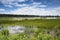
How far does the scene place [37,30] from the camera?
200 centimetres

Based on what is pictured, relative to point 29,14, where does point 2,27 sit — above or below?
below

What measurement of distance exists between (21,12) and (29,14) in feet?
0.44

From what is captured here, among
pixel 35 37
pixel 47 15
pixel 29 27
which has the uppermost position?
pixel 47 15

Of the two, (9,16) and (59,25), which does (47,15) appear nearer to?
(59,25)

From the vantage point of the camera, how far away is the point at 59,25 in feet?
6.63

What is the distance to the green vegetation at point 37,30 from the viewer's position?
6.53ft

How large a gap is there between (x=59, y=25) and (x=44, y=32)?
26 cm

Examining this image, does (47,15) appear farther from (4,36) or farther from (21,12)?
(4,36)

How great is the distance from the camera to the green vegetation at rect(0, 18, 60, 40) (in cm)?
199

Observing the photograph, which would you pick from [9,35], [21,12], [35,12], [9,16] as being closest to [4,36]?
[9,35]

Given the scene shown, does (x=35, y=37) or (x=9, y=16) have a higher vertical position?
(x=9, y=16)

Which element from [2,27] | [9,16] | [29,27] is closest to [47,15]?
[29,27]

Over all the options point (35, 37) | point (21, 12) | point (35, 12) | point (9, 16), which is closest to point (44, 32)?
point (35, 37)

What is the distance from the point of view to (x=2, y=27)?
6.67ft
